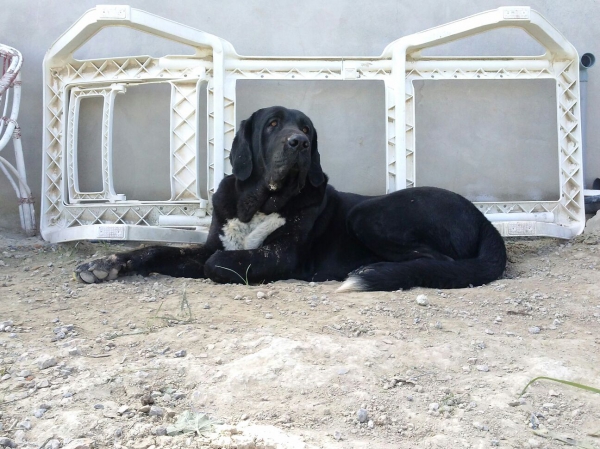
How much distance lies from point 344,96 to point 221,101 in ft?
3.33

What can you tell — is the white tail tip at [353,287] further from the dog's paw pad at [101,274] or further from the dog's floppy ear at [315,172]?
the dog's paw pad at [101,274]

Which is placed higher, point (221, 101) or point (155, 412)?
point (221, 101)

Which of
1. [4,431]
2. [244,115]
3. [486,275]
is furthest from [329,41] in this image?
[4,431]

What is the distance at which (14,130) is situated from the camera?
14.6 ft

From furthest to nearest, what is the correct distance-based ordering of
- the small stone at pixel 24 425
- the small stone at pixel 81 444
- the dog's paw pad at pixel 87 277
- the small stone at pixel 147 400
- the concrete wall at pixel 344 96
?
the concrete wall at pixel 344 96 < the dog's paw pad at pixel 87 277 < the small stone at pixel 147 400 < the small stone at pixel 24 425 < the small stone at pixel 81 444

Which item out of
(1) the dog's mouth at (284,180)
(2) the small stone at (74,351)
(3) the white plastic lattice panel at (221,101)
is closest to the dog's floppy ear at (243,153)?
(1) the dog's mouth at (284,180)

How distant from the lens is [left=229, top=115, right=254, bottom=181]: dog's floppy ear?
3740 millimetres

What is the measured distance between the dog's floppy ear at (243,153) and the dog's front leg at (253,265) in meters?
0.47

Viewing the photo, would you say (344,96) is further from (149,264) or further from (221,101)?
(149,264)

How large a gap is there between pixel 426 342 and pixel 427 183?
2.83 metres

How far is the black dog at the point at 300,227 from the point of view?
352 cm

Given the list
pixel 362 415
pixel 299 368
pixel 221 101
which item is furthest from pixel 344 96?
pixel 362 415

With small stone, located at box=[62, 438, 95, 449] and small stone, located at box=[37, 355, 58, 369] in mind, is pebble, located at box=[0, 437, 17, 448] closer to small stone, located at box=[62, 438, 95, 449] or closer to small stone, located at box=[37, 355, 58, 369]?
small stone, located at box=[62, 438, 95, 449]

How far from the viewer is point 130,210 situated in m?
4.39
